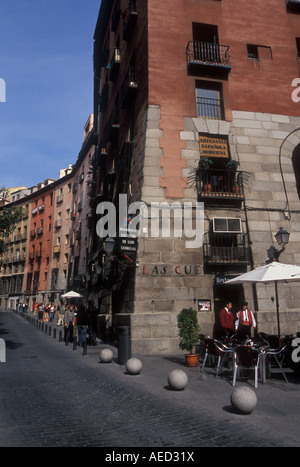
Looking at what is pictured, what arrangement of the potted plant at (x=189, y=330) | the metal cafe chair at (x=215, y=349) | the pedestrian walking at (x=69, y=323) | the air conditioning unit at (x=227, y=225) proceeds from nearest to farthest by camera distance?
1. the metal cafe chair at (x=215, y=349)
2. the potted plant at (x=189, y=330)
3. the air conditioning unit at (x=227, y=225)
4. the pedestrian walking at (x=69, y=323)

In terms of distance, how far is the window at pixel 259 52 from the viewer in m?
16.3

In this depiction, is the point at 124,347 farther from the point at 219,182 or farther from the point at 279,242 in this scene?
the point at 219,182

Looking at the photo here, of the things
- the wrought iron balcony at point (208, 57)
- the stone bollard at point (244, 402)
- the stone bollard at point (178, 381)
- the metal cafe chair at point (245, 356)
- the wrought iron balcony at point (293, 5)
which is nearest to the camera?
the stone bollard at point (244, 402)

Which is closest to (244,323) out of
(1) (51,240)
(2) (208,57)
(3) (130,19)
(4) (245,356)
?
(4) (245,356)

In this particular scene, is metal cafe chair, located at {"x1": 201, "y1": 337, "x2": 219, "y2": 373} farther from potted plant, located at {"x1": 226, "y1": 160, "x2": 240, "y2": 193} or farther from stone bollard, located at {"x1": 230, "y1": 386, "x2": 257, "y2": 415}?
potted plant, located at {"x1": 226, "y1": 160, "x2": 240, "y2": 193}

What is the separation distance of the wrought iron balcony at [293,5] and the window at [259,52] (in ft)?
8.81

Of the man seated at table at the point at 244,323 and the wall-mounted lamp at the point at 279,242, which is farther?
the wall-mounted lamp at the point at 279,242

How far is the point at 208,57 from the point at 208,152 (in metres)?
4.55

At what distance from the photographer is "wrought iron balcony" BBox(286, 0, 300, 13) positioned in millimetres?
16828

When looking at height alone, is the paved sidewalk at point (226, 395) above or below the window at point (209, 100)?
below

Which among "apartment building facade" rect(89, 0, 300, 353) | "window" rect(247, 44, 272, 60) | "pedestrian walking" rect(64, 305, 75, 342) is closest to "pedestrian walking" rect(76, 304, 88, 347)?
"apartment building facade" rect(89, 0, 300, 353)

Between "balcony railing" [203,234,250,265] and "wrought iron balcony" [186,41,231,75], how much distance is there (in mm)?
7426

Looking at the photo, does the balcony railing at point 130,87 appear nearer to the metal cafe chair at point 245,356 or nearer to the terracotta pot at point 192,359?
the terracotta pot at point 192,359

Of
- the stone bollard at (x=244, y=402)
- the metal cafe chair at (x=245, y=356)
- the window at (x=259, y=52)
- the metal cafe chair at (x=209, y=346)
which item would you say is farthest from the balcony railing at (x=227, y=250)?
the window at (x=259, y=52)
